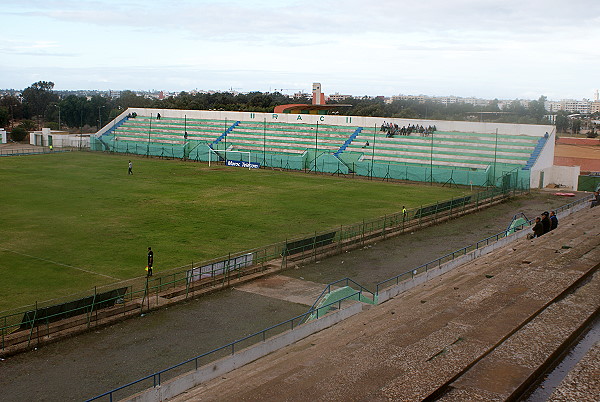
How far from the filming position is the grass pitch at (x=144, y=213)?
26.0 metres

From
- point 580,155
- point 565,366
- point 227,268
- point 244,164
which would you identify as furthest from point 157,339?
point 580,155

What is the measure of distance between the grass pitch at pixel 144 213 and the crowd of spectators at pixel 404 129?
13.3 m

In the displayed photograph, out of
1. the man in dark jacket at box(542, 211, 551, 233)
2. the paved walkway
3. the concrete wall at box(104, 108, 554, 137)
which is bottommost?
the paved walkway

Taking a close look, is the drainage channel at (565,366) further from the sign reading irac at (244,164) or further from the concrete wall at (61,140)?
the concrete wall at (61,140)

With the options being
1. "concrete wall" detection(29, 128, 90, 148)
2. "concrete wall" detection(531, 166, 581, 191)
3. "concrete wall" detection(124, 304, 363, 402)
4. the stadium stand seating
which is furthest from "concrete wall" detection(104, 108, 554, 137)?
"concrete wall" detection(124, 304, 363, 402)

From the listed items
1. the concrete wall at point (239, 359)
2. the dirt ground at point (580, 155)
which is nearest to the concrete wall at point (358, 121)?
the dirt ground at point (580, 155)

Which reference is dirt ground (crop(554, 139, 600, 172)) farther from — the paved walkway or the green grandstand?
the paved walkway

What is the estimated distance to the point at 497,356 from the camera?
49.8ft

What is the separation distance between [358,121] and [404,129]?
6404 mm

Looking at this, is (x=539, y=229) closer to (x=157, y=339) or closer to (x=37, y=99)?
(x=157, y=339)

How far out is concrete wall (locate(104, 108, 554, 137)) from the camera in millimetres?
61781

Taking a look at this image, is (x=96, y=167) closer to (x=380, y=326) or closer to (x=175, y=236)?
(x=175, y=236)

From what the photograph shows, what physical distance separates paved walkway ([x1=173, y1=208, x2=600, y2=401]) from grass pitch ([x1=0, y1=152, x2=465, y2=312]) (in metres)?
10.6

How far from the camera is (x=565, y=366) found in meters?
15.3
